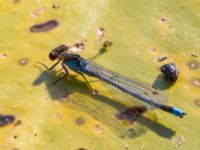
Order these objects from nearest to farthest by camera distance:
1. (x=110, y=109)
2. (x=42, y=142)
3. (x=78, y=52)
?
(x=42, y=142), (x=110, y=109), (x=78, y=52)

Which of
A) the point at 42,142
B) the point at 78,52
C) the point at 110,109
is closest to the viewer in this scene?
the point at 42,142

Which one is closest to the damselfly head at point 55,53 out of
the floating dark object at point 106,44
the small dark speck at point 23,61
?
the small dark speck at point 23,61

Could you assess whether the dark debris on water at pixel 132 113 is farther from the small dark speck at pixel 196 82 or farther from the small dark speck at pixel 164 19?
the small dark speck at pixel 164 19

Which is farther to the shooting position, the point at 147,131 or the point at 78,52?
the point at 78,52

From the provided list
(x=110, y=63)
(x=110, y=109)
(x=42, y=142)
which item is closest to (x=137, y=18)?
(x=110, y=63)

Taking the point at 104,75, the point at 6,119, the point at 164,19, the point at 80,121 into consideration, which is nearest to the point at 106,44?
the point at 104,75

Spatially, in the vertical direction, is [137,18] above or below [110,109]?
above

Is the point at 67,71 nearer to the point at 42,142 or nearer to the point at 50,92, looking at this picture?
the point at 50,92
